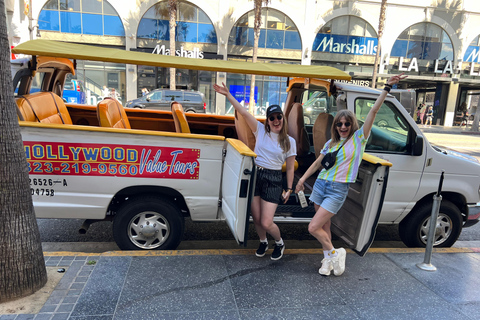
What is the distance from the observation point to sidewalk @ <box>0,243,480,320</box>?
2.90 metres

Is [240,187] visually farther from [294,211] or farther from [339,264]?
[339,264]

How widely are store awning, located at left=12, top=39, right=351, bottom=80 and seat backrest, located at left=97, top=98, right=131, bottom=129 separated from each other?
2.19 ft

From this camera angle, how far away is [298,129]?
211 inches

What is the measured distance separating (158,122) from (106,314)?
403cm

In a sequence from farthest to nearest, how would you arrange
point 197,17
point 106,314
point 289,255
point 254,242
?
point 197,17 < point 254,242 < point 289,255 < point 106,314

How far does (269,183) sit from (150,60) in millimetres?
1855

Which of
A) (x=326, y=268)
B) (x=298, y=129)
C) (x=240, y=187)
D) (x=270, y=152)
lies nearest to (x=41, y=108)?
(x=240, y=187)

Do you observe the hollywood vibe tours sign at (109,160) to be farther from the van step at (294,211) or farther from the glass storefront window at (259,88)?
the glass storefront window at (259,88)

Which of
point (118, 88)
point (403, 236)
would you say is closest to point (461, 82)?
point (118, 88)

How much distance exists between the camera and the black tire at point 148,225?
12.5ft

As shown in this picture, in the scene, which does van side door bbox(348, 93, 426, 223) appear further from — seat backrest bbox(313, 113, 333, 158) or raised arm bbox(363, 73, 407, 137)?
raised arm bbox(363, 73, 407, 137)

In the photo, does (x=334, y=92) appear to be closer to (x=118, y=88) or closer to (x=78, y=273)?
(x=78, y=273)

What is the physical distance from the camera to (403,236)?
4.72 metres

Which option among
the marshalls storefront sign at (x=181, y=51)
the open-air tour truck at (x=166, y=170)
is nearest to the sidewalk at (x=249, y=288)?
the open-air tour truck at (x=166, y=170)
